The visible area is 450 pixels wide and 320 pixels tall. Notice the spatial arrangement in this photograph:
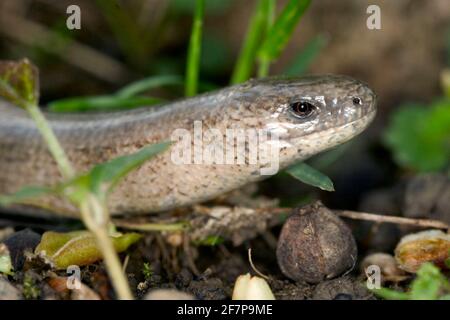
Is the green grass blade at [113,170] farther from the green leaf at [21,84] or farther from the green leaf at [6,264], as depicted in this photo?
the green leaf at [6,264]

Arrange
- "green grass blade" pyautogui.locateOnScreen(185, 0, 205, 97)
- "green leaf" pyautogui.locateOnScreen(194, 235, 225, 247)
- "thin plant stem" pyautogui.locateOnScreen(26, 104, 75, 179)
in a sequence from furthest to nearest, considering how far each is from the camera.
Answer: "green grass blade" pyautogui.locateOnScreen(185, 0, 205, 97) < "green leaf" pyautogui.locateOnScreen(194, 235, 225, 247) < "thin plant stem" pyautogui.locateOnScreen(26, 104, 75, 179)

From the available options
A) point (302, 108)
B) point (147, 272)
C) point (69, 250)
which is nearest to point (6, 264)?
point (69, 250)

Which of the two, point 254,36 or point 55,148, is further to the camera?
point 254,36

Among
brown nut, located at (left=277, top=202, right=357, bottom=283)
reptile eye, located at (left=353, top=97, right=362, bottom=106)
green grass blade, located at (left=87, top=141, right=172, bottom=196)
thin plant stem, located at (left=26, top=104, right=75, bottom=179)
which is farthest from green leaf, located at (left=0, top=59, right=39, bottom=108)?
reptile eye, located at (left=353, top=97, right=362, bottom=106)

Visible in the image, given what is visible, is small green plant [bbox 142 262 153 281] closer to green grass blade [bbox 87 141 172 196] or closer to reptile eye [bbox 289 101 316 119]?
green grass blade [bbox 87 141 172 196]

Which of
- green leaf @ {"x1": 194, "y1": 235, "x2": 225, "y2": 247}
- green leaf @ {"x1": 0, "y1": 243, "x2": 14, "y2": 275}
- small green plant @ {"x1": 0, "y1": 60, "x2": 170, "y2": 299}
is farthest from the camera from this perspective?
green leaf @ {"x1": 194, "y1": 235, "x2": 225, "y2": 247}

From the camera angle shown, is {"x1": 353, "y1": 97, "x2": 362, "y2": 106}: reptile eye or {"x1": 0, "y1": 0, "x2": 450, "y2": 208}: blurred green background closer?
{"x1": 353, "y1": 97, "x2": 362, "y2": 106}: reptile eye

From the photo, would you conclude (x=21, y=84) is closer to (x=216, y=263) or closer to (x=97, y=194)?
(x=97, y=194)
